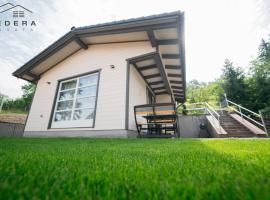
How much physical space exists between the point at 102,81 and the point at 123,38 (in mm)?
1989

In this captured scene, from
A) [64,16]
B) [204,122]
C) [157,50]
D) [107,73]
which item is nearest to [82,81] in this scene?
[107,73]

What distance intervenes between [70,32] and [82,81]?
6.91 feet

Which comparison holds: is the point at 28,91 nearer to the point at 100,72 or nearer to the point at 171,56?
the point at 100,72

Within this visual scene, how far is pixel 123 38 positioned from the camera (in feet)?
19.1

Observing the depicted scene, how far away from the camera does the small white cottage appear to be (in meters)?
5.03

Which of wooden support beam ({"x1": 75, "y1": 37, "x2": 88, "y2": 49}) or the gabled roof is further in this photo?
wooden support beam ({"x1": 75, "y1": 37, "x2": 88, "y2": 49})

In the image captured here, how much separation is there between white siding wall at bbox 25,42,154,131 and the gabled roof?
33 cm

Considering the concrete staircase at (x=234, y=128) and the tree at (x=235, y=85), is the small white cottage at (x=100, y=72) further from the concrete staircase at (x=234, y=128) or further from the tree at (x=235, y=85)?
the tree at (x=235, y=85)

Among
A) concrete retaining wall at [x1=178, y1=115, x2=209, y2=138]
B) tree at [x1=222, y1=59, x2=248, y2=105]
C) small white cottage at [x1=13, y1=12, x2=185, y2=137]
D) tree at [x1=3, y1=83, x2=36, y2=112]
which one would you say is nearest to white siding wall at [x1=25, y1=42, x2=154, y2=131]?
small white cottage at [x1=13, y1=12, x2=185, y2=137]

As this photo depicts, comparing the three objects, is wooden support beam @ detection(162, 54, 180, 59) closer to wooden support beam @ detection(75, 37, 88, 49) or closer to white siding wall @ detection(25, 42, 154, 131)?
white siding wall @ detection(25, 42, 154, 131)

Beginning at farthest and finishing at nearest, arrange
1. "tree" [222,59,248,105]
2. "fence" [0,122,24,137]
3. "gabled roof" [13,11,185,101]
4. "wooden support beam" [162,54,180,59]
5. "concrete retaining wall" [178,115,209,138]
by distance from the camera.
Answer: "tree" [222,59,248,105] < "fence" [0,122,24,137] < "concrete retaining wall" [178,115,209,138] < "wooden support beam" [162,54,180,59] < "gabled roof" [13,11,185,101]

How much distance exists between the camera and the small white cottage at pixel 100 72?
5031mm

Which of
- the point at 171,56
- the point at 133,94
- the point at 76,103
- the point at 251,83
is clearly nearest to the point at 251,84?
the point at 251,83

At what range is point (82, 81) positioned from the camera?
6617 millimetres
